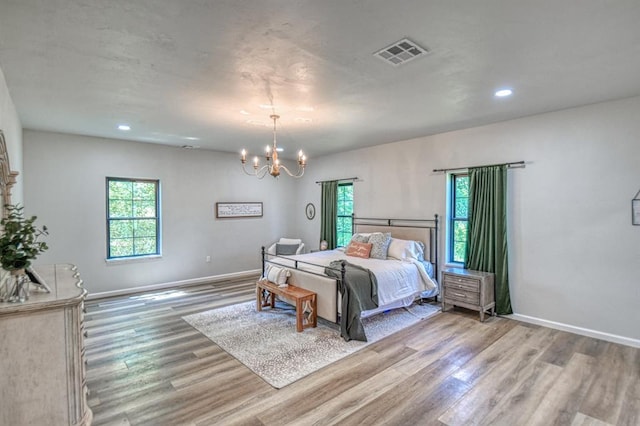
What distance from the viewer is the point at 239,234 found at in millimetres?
7387

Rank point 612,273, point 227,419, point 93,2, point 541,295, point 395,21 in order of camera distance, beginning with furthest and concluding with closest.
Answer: point 541,295
point 612,273
point 227,419
point 395,21
point 93,2

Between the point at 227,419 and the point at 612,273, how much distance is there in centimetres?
441

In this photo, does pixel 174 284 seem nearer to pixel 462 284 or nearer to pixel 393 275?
pixel 393 275

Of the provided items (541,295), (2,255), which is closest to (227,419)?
(2,255)

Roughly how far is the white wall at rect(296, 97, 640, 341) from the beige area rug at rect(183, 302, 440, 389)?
61.0 inches

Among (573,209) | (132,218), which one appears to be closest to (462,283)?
(573,209)

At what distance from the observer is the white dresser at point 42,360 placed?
71.9 inches

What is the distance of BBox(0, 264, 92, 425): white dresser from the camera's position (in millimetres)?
1826

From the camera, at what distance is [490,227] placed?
4660 millimetres

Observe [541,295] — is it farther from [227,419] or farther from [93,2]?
[93,2]

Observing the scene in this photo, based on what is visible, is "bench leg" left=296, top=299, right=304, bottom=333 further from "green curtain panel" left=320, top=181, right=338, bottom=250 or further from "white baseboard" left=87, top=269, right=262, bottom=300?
"white baseboard" left=87, top=269, right=262, bottom=300

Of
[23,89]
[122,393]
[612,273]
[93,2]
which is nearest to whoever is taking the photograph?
[93,2]

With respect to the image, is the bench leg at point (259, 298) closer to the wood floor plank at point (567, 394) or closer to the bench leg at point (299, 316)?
the bench leg at point (299, 316)

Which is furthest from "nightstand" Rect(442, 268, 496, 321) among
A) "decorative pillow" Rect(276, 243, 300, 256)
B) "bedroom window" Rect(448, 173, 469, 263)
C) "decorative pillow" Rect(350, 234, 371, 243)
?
"decorative pillow" Rect(276, 243, 300, 256)
